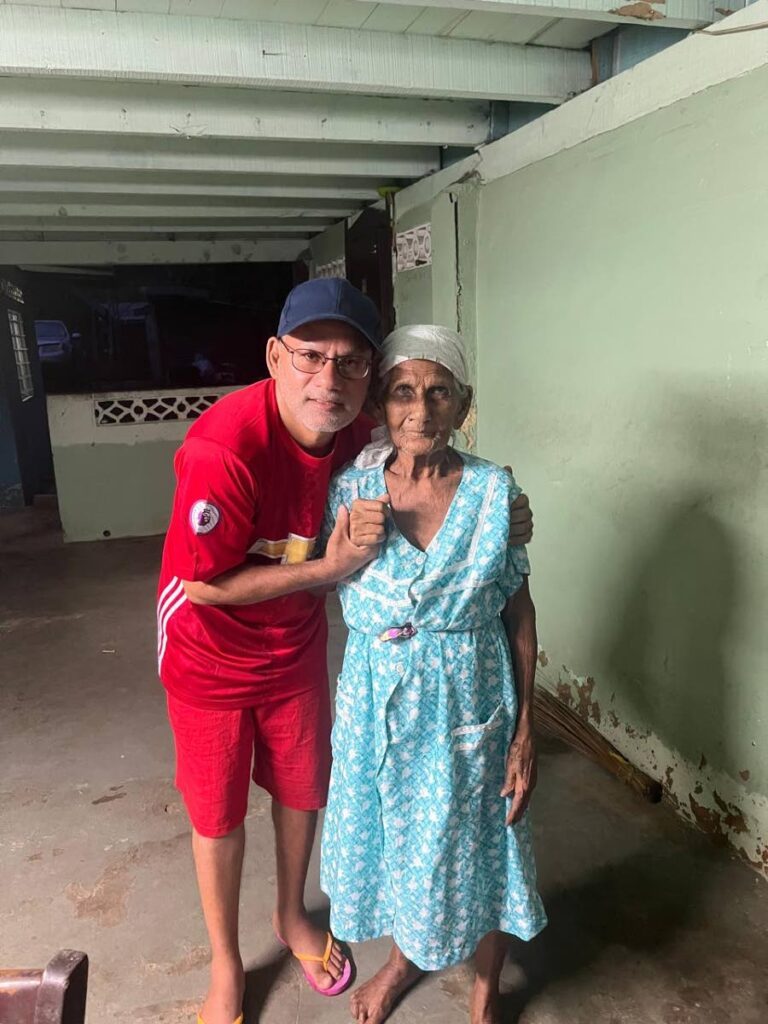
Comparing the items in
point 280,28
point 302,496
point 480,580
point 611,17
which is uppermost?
point 280,28

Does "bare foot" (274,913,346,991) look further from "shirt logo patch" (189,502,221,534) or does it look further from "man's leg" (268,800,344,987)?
"shirt logo patch" (189,502,221,534)

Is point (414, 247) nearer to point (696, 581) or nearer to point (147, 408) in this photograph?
point (696, 581)

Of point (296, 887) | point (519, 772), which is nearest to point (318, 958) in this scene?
point (296, 887)

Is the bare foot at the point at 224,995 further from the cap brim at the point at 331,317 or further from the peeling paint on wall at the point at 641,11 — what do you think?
the peeling paint on wall at the point at 641,11

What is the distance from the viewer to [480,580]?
130 cm

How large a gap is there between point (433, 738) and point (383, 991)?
0.74 m

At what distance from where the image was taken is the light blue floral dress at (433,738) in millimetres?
1312

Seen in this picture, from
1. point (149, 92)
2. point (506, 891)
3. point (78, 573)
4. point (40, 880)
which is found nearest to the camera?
point (506, 891)

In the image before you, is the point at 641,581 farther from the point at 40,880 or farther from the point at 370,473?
the point at 40,880

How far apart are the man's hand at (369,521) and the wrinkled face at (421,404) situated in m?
0.14

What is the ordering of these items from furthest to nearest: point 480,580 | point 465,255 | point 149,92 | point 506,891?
point 465,255 < point 149,92 < point 506,891 < point 480,580

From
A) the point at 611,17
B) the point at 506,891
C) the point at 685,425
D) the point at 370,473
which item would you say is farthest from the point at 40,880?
the point at 611,17

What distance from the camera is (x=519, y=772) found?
140 centimetres

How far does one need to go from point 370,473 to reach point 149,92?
2.17 m
